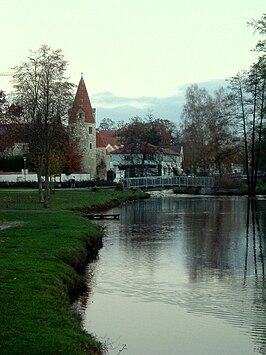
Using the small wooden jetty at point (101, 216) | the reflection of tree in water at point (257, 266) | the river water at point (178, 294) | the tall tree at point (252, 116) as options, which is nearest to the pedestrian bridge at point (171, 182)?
the tall tree at point (252, 116)

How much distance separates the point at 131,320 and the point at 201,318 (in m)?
1.64

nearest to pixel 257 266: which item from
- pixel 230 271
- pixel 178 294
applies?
pixel 230 271

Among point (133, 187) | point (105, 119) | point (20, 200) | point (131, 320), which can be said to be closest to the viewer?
point (131, 320)

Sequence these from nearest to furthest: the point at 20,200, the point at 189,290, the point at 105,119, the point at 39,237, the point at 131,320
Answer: the point at 131,320, the point at 189,290, the point at 39,237, the point at 20,200, the point at 105,119

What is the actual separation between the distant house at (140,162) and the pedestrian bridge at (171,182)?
1100 centimetres

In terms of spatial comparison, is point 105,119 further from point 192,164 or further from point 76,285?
point 76,285

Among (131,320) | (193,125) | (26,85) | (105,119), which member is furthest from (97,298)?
(105,119)

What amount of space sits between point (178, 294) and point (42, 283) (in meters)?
4.34

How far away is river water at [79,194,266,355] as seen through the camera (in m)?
12.8

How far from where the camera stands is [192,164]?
331ft

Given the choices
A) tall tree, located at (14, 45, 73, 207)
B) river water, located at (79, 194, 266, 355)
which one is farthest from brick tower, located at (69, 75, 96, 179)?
river water, located at (79, 194, 266, 355)

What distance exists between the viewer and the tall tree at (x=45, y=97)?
43000 mm

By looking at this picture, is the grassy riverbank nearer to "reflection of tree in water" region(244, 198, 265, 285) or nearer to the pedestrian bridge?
"reflection of tree in water" region(244, 198, 265, 285)

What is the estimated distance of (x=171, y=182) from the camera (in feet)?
276
